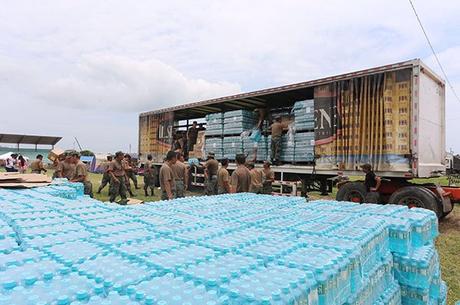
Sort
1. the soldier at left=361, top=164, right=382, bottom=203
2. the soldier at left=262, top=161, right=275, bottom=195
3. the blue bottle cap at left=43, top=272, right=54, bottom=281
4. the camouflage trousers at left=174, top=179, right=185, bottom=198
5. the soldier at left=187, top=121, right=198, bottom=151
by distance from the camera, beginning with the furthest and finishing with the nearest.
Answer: the soldier at left=187, top=121, right=198, bottom=151, the soldier at left=262, top=161, right=275, bottom=195, the soldier at left=361, top=164, right=382, bottom=203, the camouflage trousers at left=174, top=179, right=185, bottom=198, the blue bottle cap at left=43, top=272, right=54, bottom=281

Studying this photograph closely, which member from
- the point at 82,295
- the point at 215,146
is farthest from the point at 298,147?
the point at 82,295

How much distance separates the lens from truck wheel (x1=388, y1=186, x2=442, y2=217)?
24.8 feet

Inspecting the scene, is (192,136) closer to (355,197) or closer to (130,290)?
(355,197)

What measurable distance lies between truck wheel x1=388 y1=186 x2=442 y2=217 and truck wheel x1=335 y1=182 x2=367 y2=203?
69 cm

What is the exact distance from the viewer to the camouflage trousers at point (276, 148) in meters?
10.7

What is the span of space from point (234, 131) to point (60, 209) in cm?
906

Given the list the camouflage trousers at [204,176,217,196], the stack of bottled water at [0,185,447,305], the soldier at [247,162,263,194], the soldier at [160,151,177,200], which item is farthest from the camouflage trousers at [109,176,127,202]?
the stack of bottled water at [0,185,447,305]

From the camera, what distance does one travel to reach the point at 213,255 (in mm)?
1806

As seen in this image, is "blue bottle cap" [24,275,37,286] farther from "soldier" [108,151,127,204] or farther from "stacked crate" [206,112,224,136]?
"stacked crate" [206,112,224,136]

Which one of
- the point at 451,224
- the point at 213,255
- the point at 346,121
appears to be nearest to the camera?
the point at 213,255

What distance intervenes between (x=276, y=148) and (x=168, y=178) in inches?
174

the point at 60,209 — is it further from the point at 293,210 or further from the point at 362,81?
the point at 362,81

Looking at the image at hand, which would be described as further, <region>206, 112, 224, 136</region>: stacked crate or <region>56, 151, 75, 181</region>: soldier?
<region>206, 112, 224, 136</region>: stacked crate

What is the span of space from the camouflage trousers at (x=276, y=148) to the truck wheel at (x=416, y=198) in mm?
3559
